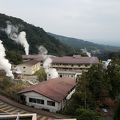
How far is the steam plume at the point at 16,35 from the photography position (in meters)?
99.6

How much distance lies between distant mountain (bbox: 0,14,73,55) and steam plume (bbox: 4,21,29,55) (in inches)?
56.5

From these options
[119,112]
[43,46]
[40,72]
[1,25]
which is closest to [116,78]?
[119,112]

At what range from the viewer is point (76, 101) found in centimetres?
3903

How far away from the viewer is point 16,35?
108375 millimetres

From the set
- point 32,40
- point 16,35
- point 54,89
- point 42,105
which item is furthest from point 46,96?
point 16,35

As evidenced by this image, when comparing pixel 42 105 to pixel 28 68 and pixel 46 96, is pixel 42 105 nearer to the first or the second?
pixel 46 96

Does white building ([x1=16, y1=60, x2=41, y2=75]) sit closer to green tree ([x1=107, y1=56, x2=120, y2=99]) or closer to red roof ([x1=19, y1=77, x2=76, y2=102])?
red roof ([x1=19, y1=77, x2=76, y2=102])

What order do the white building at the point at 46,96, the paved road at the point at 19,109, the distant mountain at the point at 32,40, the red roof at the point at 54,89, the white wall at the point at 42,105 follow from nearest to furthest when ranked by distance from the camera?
the paved road at the point at 19,109, the white wall at the point at 42,105, the white building at the point at 46,96, the red roof at the point at 54,89, the distant mountain at the point at 32,40

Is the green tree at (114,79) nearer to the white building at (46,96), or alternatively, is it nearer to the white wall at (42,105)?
the white building at (46,96)

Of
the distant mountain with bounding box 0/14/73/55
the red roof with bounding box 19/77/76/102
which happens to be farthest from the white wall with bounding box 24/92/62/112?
the distant mountain with bounding box 0/14/73/55

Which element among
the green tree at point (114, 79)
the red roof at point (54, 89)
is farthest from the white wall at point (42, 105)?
the green tree at point (114, 79)

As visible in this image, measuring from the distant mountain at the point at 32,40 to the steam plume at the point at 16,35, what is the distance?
1436mm

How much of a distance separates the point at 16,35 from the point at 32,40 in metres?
6.08

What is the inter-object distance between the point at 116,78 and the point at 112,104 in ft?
13.3
